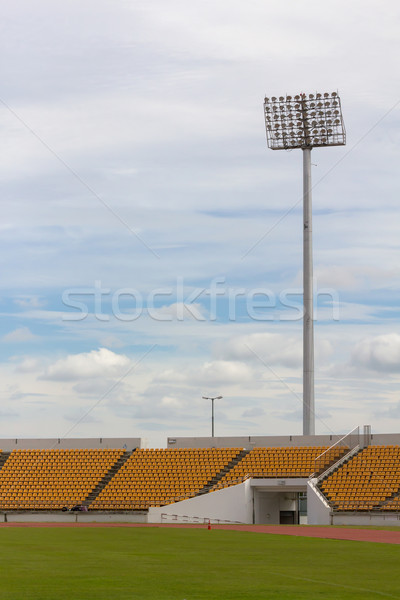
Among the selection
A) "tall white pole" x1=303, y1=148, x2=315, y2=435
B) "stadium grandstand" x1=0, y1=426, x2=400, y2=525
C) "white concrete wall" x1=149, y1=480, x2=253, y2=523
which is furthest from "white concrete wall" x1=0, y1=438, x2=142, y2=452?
"white concrete wall" x1=149, y1=480, x2=253, y2=523

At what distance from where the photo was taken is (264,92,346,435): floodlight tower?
199 feet

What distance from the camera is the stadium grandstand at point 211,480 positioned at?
4981cm

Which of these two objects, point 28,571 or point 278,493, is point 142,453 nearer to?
point 278,493

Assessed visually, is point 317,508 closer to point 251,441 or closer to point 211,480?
point 211,480

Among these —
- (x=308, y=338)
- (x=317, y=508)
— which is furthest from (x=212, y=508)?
(x=308, y=338)

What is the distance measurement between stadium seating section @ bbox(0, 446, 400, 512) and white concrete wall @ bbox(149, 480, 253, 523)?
121 cm

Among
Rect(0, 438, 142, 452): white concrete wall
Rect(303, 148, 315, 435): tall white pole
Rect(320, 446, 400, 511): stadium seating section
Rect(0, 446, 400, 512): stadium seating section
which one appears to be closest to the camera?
Rect(320, 446, 400, 511): stadium seating section

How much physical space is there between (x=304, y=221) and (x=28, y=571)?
144 feet

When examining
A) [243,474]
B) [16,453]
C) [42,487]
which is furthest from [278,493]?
[16,453]

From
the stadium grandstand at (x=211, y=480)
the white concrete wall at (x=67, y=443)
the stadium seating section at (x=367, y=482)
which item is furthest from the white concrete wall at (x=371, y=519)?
the white concrete wall at (x=67, y=443)

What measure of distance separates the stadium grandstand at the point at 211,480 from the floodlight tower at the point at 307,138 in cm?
431

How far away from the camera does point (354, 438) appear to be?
188 ft

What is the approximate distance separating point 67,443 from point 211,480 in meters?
15.5

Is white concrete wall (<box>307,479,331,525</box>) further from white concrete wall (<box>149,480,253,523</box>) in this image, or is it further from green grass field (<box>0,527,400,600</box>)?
green grass field (<box>0,527,400,600</box>)
